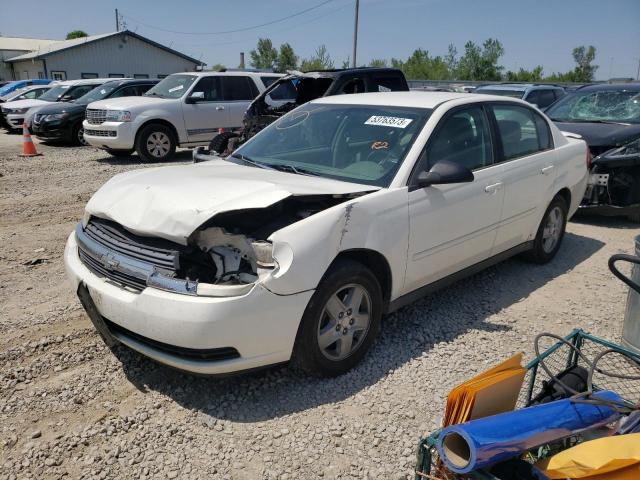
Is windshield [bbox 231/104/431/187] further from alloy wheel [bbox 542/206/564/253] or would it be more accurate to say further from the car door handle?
alloy wheel [bbox 542/206/564/253]

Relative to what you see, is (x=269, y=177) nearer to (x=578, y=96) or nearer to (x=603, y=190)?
(x=603, y=190)

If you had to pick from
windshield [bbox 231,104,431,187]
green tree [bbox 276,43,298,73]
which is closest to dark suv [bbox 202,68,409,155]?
windshield [bbox 231,104,431,187]

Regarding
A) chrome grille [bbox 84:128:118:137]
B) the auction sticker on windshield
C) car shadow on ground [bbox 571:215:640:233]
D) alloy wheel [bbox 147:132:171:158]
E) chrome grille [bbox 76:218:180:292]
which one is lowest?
car shadow on ground [bbox 571:215:640:233]

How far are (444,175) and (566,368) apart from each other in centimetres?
141

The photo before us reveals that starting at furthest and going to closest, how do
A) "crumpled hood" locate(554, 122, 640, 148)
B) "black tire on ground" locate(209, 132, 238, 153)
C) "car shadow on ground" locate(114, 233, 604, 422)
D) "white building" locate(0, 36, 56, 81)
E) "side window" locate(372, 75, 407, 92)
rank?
"white building" locate(0, 36, 56, 81)
"side window" locate(372, 75, 407, 92)
"black tire on ground" locate(209, 132, 238, 153)
"crumpled hood" locate(554, 122, 640, 148)
"car shadow on ground" locate(114, 233, 604, 422)

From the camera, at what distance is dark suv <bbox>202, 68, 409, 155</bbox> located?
8312mm

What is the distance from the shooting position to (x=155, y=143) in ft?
37.6

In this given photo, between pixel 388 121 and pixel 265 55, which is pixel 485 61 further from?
pixel 388 121

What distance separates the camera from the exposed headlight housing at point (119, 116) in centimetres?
1089

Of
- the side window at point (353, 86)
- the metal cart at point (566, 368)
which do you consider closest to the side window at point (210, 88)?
the side window at point (353, 86)

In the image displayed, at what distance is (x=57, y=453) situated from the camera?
2.67m

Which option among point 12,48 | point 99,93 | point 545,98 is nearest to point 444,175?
point 545,98

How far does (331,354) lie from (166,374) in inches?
41.4

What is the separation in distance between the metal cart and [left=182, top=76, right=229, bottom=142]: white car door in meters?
9.62
